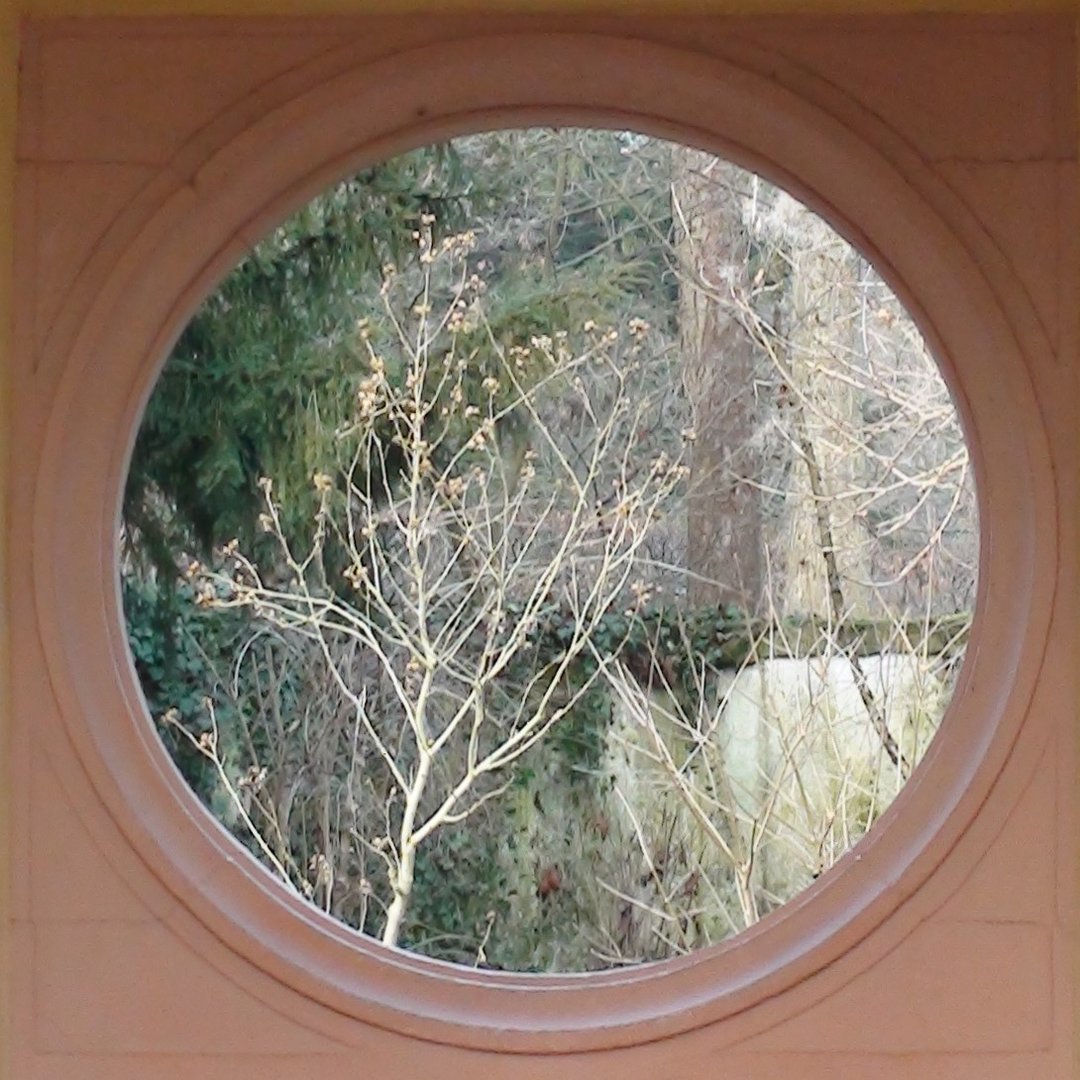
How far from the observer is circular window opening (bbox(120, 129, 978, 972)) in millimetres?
3266

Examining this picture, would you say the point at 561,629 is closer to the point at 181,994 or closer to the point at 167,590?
the point at 167,590

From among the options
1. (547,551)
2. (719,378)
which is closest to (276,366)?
(547,551)

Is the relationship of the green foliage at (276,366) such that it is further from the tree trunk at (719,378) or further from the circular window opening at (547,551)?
the tree trunk at (719,378)

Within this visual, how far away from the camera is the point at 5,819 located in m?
1.20

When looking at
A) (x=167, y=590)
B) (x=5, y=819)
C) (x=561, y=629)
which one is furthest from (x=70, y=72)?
(x=561, y=629)

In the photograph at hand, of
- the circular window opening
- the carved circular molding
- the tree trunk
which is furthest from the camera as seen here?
the tree trunk

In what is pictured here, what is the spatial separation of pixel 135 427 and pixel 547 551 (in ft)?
7.46

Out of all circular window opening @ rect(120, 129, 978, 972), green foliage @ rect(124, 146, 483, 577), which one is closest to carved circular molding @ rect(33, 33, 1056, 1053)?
circular window opening @ rect(120, 129, 978, 972)

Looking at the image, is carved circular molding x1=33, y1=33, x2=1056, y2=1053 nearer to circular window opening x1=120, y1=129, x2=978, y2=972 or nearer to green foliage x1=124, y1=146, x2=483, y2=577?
circular window opening x1=120, y1=129, x2=978, y2=972

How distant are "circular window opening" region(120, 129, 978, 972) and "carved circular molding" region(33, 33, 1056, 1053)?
1.96 metres

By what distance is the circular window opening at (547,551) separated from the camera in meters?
3.27

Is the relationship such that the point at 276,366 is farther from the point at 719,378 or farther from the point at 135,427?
the point at 135,427

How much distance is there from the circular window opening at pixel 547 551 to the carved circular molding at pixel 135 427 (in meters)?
1.96

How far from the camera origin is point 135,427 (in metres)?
1.23
